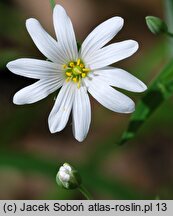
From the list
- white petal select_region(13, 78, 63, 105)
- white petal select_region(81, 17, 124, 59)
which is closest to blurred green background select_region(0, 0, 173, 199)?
white petal select_region(13, 78, 63, 105)

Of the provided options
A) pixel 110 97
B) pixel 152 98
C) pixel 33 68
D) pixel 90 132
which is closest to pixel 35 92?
pixel 33 68

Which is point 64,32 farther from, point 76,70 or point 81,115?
point 81,115

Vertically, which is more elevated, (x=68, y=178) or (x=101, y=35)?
(x=101, y=35)

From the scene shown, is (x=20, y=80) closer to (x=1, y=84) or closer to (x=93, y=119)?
(x=1, y=84)

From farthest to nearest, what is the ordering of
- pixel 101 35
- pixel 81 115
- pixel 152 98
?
pixel 152 98 < pixel 81 115 < pixel 101 35

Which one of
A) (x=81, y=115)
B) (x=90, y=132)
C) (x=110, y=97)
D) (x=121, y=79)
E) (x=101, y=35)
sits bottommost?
(x=90, y=132)

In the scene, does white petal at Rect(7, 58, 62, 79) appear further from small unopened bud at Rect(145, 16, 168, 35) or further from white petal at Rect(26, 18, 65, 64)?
small unopened bud at Rect(145, 16, 168, 35)

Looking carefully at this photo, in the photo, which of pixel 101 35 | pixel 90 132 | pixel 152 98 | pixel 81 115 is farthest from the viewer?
pixel 90 132

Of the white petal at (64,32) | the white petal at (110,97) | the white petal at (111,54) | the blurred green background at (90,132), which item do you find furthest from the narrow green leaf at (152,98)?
the blurred green background at (90,132)
